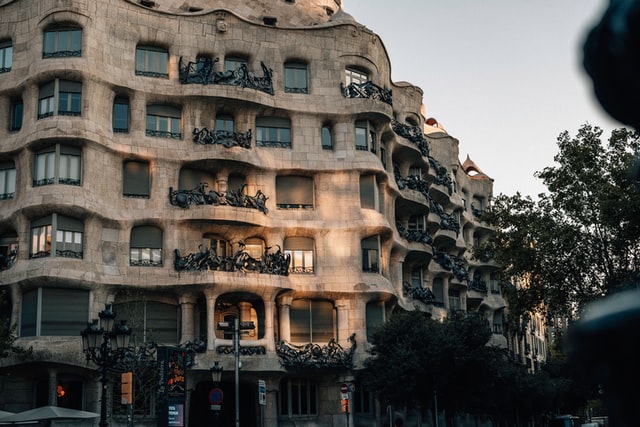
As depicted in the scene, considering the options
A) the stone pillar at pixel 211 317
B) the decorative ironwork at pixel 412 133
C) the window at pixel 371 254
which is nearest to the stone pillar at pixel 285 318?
the stone pillar at pixel 211 317

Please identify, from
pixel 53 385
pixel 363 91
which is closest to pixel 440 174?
pixel 363 91

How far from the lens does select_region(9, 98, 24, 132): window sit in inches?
1654

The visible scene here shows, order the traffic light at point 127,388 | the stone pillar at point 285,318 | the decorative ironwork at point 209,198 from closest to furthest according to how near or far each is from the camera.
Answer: the traffic light at point 127,388
the decorative ironwork at point 209,198
the stone pillar at point 285,318

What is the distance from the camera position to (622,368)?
207 cm

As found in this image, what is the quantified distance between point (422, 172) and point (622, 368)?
5508cm

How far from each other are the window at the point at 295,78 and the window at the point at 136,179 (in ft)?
28.3

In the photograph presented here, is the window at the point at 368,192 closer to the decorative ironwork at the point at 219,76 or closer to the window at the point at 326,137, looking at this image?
the window at the point at 326,137

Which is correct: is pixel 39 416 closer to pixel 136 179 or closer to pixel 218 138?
pixel 136 179

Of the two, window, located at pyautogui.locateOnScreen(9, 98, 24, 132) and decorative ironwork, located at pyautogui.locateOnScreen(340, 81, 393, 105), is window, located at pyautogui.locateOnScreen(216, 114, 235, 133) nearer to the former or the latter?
decorative ironwork, located at pyautogui.locateOnScreen(340, 81, 393, 105)

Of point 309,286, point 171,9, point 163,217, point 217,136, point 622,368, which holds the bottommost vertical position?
point 622,368

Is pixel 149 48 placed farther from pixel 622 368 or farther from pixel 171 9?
pixel 622 368

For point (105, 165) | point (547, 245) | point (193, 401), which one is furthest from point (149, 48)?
point (547, 245)

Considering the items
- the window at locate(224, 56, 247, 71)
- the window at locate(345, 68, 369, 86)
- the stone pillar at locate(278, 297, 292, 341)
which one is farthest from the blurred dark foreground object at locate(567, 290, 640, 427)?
the window at locate(345, 68, 369, 86)

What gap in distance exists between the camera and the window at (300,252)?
44594 mm
